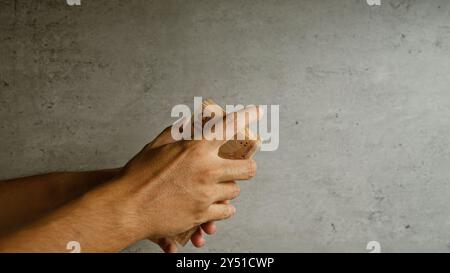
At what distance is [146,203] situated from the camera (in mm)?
1058

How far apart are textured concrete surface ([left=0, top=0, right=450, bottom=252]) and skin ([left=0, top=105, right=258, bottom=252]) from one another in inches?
22.8

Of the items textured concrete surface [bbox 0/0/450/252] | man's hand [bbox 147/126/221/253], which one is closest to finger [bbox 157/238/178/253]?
man's hand [bbox 147/126/221/253]

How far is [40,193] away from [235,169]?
29.1 inches

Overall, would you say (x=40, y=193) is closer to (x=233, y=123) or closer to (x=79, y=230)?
(x=79, y=230)

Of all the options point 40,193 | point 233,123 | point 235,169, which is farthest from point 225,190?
point 40,193

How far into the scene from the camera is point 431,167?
73.3 inches

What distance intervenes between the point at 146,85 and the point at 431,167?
1.28 meters

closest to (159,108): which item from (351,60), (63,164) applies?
(63,164)

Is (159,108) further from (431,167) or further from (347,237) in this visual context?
(431,167)

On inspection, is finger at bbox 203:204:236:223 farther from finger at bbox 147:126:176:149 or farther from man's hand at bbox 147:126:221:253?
finger at bbox 147:126:176:149

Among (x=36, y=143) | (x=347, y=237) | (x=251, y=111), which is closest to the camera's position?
(x=251, y=111)

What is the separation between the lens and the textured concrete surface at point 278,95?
67.7 inches

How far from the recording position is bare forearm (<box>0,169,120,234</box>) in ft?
4.60

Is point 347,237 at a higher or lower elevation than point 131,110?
lower
